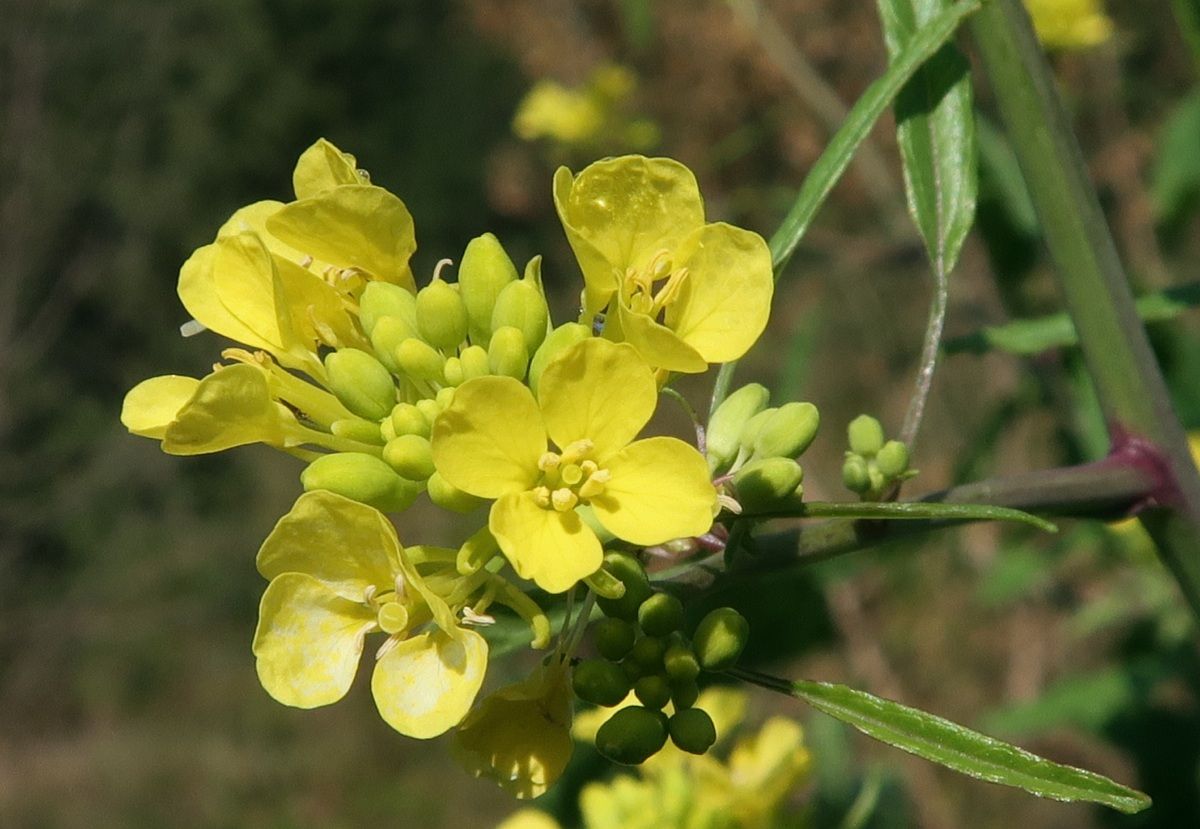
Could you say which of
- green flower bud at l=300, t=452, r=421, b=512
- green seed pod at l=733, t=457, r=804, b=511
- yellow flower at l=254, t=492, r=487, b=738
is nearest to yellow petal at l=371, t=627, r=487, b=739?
yellow flower at l=254, t=492, r=487, b=738

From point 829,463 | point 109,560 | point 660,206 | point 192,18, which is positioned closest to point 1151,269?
point 829,463

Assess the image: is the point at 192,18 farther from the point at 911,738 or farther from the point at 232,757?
the point at 911,738

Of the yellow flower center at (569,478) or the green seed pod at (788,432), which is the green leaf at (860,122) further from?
the yellow flower center at (569,478)

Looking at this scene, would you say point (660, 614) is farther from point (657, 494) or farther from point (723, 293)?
point (723, 293)

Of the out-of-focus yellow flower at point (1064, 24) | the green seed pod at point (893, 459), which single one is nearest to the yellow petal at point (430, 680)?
the green seed pod at point (893, 459)

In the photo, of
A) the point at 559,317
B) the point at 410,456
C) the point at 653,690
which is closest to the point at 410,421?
the point at 410,456

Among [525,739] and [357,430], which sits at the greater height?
[357,430]
